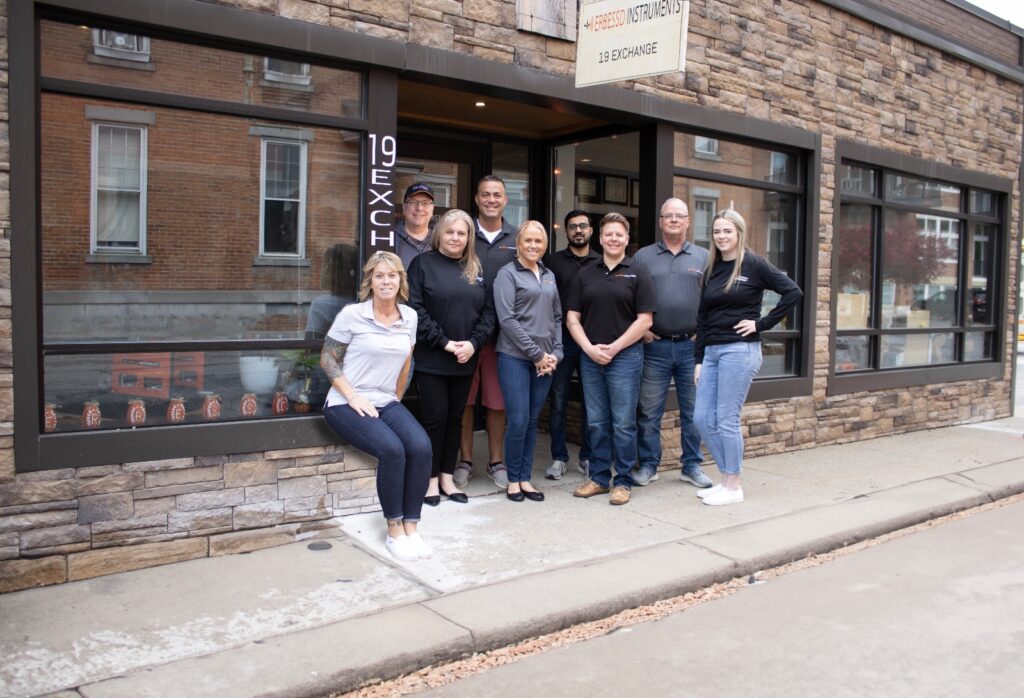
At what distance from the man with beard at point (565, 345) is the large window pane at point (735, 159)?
1333mm

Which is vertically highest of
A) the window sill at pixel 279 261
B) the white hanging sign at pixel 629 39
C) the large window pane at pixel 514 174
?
the white hanging sign at pixel 629 39

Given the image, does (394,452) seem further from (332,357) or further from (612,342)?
(612,342)

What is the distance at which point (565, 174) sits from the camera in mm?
8633

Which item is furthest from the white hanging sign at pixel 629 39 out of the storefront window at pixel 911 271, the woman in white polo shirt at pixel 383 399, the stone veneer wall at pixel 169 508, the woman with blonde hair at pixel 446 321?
the storefront window at pixel 911 271

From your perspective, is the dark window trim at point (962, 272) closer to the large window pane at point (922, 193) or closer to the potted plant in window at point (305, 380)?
the large window pane at point (922, 193)

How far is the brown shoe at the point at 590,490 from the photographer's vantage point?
6.54 meters

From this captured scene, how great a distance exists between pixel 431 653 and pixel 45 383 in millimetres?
2470

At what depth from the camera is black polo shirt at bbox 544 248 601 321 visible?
6922 millimetres

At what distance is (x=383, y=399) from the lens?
5324mm

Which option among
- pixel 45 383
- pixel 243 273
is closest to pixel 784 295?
pixel 243 273

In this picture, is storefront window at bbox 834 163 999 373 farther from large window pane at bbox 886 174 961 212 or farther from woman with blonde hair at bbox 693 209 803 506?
woman with blonde hair at bbox 693 209 803 506

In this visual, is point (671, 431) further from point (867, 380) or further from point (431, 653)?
point (431, 653)

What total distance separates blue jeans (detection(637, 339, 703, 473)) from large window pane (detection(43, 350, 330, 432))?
2480 mm

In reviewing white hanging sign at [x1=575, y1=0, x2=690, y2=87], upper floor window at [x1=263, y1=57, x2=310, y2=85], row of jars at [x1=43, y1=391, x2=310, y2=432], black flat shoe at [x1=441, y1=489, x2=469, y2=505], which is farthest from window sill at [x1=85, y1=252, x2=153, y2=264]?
white hanging sign at [x1=575, y1=0, x2=690, y2=87]
